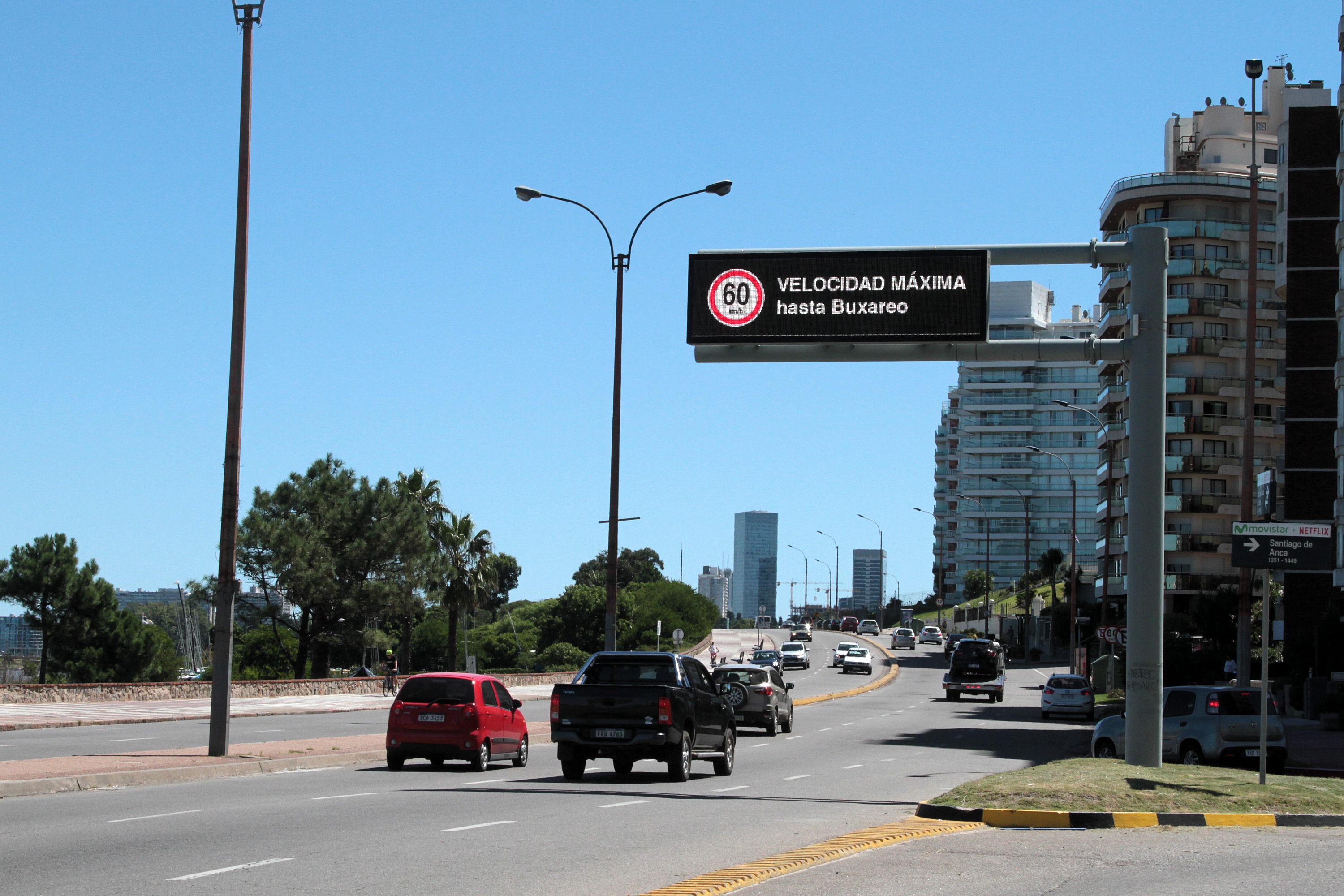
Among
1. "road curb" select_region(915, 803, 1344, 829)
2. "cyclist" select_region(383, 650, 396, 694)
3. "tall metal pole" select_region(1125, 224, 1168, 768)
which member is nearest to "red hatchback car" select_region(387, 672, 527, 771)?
"road curb" select_region(915, 803, 1344, 829)

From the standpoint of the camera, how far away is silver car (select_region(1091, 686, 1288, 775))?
75.3 feet

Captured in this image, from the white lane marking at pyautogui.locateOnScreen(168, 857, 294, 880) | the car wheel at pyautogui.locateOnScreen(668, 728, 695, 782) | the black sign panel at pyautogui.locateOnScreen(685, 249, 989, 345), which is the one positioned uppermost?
the black sign panel at pyautogui.locateOnScreen(685, 249, 989, 345)

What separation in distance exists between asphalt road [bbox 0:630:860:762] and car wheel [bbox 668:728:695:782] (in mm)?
9124

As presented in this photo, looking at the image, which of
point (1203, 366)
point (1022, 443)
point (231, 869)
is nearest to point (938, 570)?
point (1022, 443)

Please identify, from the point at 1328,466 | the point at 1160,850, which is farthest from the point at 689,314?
the point at 1328,466

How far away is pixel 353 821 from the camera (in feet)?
44.5

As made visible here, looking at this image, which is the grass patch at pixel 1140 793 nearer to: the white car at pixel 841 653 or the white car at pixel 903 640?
the white car at pixel 841 653

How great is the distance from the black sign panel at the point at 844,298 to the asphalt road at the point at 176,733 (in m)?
12.0

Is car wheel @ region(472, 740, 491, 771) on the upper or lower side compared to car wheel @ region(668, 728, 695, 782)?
lower

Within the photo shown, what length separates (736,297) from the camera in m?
19.8

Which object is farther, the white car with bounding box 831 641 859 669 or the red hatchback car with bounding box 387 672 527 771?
the white car with bounding box 831 641 859 669

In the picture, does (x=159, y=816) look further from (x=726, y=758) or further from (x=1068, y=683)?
(x=1068, y=683)

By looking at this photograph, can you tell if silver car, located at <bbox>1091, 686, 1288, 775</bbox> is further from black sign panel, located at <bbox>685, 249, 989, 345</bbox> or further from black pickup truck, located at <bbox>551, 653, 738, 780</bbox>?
black sign panel, located at <bbox>685, 249, 989, 345</bbox>

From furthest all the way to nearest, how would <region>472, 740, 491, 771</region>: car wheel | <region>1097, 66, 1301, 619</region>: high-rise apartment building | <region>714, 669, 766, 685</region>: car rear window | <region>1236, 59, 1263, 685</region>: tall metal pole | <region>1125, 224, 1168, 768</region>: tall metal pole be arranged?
<region>1097, 66, 1301, 619</region>: high-rise apartment building < <region>1236, 59, 1263, 685</region>: tall metal pole < <region>714, 669, 766, 685</region>: car rear window < <region>472, 740, 491, 771</region>: car wheel < <region>1125, 224, 1168, 768</region>: tall metal pole
